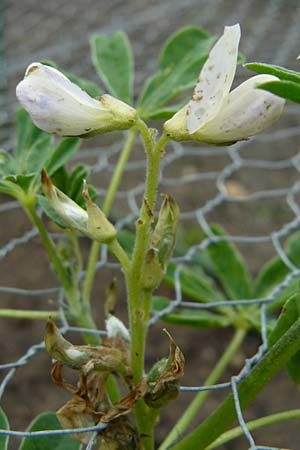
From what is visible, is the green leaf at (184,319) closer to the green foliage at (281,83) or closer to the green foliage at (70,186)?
the green foliage at (70,186)

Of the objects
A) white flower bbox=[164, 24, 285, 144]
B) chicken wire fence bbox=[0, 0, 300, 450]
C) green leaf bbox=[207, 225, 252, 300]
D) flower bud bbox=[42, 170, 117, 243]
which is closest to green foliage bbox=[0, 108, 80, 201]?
flower bud bbox=[42, 170, 117, 243]

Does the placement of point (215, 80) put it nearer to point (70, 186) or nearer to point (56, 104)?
point (56, 104)

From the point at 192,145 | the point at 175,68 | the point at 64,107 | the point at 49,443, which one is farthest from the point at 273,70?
the point at 192,145

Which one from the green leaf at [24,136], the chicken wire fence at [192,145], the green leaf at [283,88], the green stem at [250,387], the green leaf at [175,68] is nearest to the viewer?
the green leaf at [283,88]

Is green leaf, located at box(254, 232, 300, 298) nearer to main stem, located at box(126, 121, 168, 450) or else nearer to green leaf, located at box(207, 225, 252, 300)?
green leaf, located at box(207, 225, 252, 300)

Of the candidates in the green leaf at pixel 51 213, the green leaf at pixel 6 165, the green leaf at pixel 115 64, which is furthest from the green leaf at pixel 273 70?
the green leaf at pixel 115 64

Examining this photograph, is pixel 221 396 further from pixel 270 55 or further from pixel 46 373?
pixel 270 55
